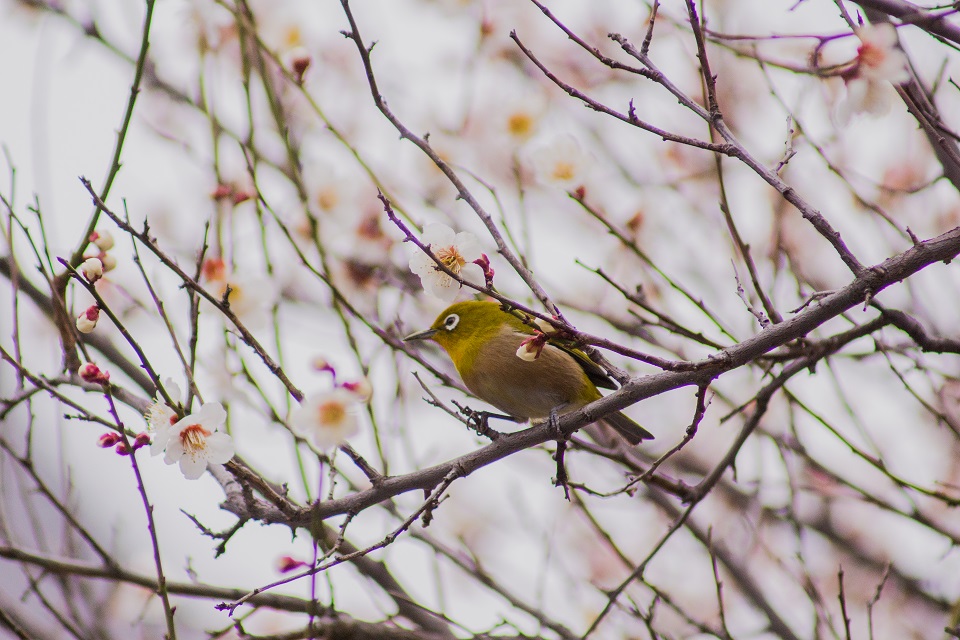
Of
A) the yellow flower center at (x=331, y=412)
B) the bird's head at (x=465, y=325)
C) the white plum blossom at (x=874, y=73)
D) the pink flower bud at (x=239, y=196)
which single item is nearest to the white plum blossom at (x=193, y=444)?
the yellow flower center at (x=331, y=412)

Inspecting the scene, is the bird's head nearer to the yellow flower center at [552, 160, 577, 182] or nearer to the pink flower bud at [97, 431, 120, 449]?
the yellow flower center at [552, 160, 577, 182]

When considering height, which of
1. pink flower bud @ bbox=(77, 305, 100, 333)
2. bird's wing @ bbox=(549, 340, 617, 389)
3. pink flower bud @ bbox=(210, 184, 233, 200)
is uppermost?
pink flower bud @ bbox=(210, 184, 233, 200)

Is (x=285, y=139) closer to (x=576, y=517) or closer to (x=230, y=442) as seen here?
(x=230, y=442)

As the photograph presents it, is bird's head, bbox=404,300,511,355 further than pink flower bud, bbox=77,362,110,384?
Yes

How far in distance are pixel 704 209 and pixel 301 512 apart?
5.10 meters

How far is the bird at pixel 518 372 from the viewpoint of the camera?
438cm

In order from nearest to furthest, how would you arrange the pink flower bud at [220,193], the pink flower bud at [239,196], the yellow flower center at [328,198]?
the pink flower bud at [220,193]
the pink flower bud at [239,196]
the yellow flower center at [328,198]

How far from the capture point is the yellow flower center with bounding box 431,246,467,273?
9.93 feet

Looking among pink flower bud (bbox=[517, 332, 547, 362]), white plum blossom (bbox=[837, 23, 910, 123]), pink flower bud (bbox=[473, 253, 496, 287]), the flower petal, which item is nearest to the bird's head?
the flower petal

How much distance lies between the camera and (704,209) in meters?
6.99

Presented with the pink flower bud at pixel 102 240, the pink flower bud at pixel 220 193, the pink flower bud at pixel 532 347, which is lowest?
the pink flower bud at pixel 532 347

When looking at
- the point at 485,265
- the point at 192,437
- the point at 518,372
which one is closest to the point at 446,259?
the point at 485,265

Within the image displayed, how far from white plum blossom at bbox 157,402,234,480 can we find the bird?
1909 millimetres

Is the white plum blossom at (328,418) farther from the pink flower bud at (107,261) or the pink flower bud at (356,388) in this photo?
the pink flower bud at (107,261)
